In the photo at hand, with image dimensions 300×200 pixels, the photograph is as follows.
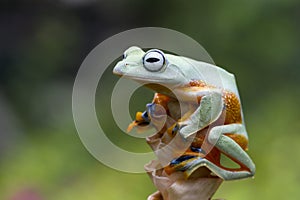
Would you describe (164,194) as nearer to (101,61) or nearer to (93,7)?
(101,61)

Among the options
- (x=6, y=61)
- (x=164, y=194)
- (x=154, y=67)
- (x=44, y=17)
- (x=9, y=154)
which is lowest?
(x=9, y=154)

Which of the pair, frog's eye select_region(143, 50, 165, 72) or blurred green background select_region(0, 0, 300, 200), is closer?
frog's eye select_region(143, 50, 165, 72)

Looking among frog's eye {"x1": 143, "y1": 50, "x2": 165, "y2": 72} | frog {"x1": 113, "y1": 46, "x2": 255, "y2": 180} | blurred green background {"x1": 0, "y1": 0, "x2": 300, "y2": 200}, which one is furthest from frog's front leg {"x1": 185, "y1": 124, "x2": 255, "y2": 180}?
blurred green background {"x1": 0, "y1": 0, "x2": 300, "y2": 200}

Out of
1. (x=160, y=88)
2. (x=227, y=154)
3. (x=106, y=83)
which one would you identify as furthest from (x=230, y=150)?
(x=106, y=83)

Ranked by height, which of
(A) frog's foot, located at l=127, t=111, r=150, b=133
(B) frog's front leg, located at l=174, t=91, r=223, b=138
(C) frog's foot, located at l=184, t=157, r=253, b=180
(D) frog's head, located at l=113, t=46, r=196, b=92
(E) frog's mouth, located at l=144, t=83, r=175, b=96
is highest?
(D) frog's head, located at l=113, t=46, r=196, b=92

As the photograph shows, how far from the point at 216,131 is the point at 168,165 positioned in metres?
0.07

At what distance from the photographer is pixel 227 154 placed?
681 mm

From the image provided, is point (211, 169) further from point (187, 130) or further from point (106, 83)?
point (106, 83)

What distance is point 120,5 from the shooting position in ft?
12.2

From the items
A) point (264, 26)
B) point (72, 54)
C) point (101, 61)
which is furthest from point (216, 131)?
point (72, 54)

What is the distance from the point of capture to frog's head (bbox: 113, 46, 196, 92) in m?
0.65

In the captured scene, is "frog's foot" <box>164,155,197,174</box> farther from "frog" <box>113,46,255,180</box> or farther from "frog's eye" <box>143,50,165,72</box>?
"frog's eye" <box>143,50,165,72</box>

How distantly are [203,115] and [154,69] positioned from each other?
0.26 ft

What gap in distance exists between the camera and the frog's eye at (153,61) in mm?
649
